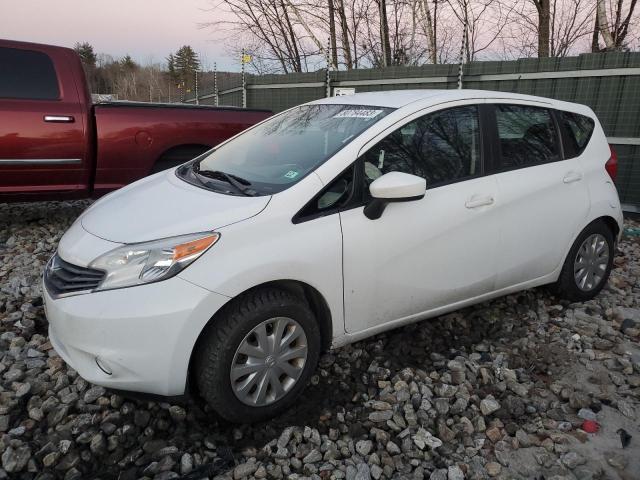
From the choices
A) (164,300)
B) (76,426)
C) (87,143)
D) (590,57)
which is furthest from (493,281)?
(590,57)

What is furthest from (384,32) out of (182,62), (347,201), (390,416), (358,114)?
(182,62)

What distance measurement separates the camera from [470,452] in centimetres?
236

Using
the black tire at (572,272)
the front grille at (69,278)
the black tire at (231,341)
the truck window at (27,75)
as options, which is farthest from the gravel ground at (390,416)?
the truck window at (27,75)

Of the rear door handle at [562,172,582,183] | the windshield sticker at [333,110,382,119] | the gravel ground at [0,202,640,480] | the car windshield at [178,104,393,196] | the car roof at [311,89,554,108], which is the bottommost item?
the gravel ground at [0,202,640,480]

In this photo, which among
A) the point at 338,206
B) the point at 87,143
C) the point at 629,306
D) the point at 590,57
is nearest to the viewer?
the point at 338,206

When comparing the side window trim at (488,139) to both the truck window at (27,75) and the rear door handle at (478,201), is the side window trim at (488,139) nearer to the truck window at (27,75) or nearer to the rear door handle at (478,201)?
the rear door handle at (478,201)

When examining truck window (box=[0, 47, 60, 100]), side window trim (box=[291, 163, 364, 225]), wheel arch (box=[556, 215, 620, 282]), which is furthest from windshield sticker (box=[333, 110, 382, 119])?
truck window (box=[0, 47, 60, 100])

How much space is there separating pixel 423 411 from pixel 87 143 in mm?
4332

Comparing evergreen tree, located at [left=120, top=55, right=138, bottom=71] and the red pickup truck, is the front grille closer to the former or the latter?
the red pickup truck

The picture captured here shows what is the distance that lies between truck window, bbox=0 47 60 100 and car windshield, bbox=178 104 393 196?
2.66 metres

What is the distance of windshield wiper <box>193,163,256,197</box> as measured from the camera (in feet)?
8.50

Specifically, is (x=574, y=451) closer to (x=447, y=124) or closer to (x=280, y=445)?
(x=280, y=445)

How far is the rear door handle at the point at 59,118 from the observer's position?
16.1 feet

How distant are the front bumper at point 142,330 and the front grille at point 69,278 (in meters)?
0.06
